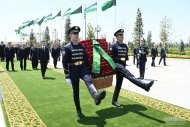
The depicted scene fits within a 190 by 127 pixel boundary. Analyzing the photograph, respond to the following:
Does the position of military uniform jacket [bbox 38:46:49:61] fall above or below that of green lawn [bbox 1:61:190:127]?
above

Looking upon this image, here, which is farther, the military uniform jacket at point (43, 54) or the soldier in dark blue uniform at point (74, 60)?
the military uniform jacket at point (43, 54)

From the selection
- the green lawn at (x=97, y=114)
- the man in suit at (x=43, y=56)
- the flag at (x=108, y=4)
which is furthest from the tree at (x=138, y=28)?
the green lawn at (x=97, y=114)

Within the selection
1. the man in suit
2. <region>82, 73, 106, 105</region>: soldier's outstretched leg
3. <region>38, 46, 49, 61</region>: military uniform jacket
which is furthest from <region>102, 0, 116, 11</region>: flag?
<region>82, 73, 106, 105</region>: soldier's outstretched leg

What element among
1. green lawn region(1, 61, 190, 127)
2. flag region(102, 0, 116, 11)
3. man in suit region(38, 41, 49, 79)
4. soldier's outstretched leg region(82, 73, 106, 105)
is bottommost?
green lawn region(1, 61, 190, 127)

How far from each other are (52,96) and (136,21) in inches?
2794

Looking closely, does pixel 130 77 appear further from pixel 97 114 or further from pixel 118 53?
pixel 97 114

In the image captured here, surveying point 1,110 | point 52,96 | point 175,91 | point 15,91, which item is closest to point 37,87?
point 15,91

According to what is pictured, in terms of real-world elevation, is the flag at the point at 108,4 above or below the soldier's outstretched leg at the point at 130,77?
above

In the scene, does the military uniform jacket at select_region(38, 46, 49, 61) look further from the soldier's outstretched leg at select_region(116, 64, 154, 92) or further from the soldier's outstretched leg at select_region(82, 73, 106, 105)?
the soldier's outstretched leg at select_region(82, 73, 106, 105)

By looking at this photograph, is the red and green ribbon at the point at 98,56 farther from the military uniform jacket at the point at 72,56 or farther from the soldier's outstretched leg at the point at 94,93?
the soldier's outstretched leg at the point at 94,93

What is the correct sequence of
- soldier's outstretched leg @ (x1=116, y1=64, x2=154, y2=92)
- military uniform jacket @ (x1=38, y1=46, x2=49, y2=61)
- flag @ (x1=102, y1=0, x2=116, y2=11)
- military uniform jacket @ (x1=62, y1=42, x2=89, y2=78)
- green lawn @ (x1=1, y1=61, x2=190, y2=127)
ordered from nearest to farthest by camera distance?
1. green lawn @ (x1=1, y1=61, x2=190, y2=127)
2. military uniform jacket @ (x1=62, y1=42, x2=89, y2=78)
3. soldier's outstretched leg @ (x1=116, y1=64, x2=154, y2=92)
4. military uniform jacket @ (x1=38, y1=46, x2=49, y2=61)
5. flag @ (x1=102, y1=0, x2=116, y2=11)

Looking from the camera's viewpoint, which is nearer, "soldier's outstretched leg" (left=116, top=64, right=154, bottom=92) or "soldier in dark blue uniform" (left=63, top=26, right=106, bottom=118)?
"soldier in dark blue uniform" (left=63, top=26, right=106, bottom=118)

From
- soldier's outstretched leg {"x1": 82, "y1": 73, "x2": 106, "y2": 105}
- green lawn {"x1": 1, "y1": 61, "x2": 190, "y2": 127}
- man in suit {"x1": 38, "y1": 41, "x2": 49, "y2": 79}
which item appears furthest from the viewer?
man in suit {"x1": 38, "y1": 41, "x2": 49, "y2": 79}

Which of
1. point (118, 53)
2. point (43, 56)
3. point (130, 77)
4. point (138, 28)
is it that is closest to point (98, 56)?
point (118, 53)
